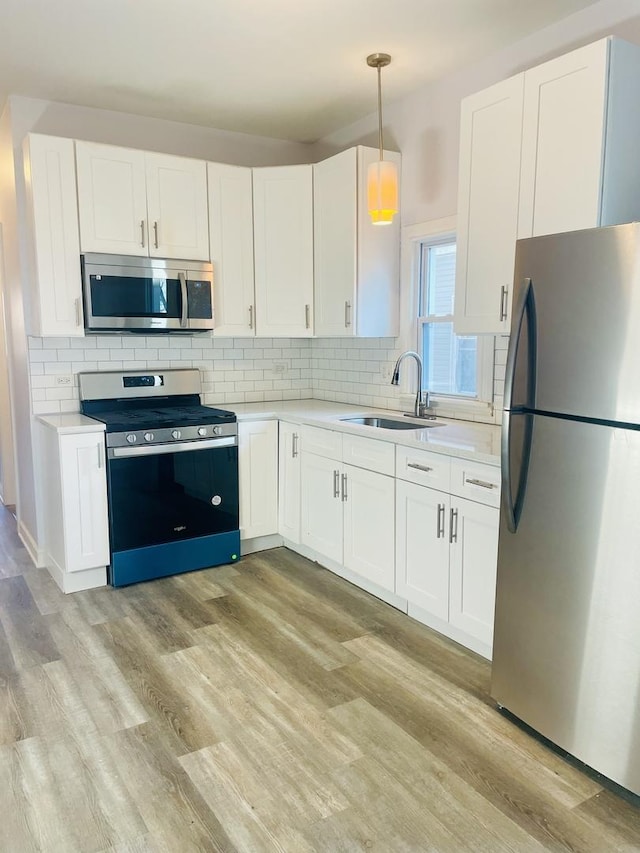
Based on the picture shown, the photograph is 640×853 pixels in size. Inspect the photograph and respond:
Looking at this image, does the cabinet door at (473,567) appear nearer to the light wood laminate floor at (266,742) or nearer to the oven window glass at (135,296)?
the light wood laminate floor at (266,742)

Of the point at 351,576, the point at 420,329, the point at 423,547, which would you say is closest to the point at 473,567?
the point at 423,547

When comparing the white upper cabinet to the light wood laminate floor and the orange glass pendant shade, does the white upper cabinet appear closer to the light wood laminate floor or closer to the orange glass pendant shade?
the orange glass pendant shade

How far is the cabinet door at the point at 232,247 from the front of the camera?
3.92 m

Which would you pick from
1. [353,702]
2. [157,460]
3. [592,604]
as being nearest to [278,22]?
[157,460]

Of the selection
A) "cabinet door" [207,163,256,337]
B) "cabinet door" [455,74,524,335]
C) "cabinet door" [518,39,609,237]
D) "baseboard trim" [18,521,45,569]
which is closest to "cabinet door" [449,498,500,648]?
"cabinet door" [455,74,524,335]

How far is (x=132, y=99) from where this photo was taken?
3.69 meters

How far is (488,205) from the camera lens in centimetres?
274

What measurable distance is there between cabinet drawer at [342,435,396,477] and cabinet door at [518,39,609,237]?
1.16 metres

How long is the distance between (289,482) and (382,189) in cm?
182

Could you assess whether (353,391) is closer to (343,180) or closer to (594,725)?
(343,180)

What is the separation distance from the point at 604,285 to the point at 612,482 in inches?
22.6

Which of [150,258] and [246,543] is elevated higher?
[150,258]

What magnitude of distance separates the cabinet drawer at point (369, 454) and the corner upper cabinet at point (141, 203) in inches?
61.0

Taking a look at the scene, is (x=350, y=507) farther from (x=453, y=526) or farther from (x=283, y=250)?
(x=283, y=250)
